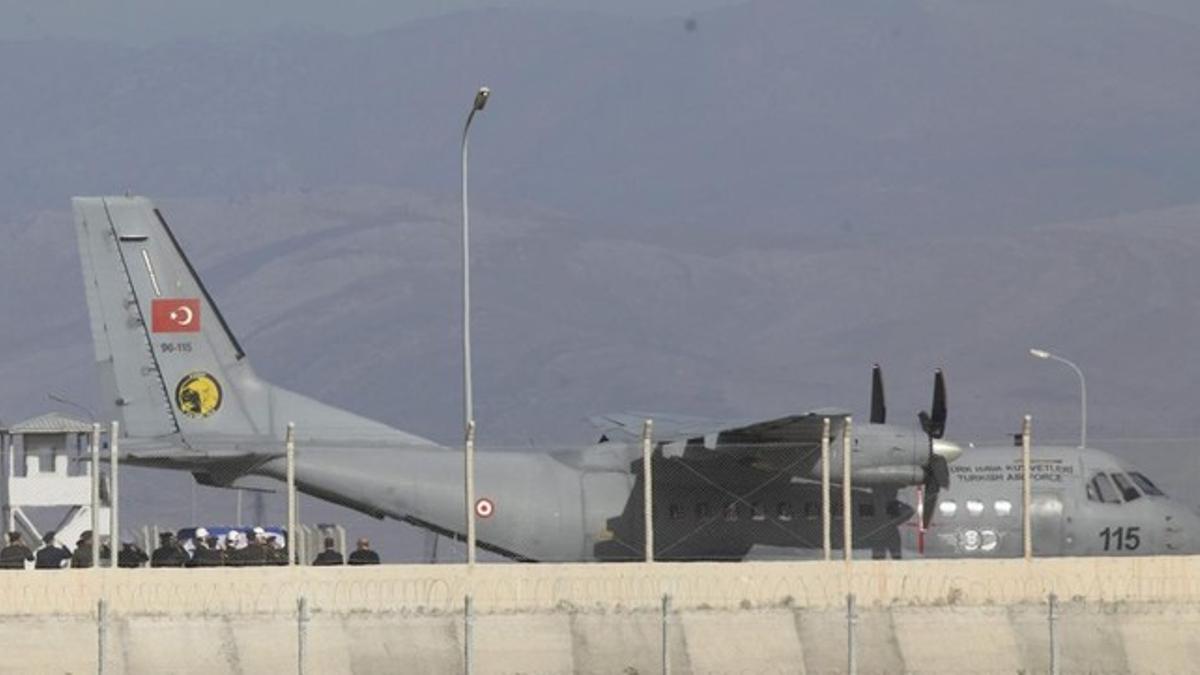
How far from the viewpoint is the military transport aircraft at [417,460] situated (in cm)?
5284

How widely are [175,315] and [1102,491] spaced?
720 inches

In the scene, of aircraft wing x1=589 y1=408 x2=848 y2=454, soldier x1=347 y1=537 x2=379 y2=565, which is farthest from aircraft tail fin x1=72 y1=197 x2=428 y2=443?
soldier x1=347 y1=537 x2=379 y2=565

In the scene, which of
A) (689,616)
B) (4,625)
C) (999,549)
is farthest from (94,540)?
(999,549)

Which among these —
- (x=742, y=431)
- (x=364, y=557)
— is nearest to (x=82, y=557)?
(x=364, y=557)

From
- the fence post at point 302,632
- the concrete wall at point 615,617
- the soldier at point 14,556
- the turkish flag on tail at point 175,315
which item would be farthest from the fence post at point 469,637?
the turkish flag on tail at point 175,315

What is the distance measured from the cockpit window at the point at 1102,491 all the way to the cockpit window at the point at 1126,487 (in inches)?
6.4

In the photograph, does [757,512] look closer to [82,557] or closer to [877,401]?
[877,401]

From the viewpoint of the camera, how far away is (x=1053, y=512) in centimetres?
5394

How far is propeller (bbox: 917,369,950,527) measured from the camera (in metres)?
52.5

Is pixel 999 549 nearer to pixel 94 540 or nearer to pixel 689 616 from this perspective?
pixel 689 616

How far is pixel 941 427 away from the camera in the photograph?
53250 mm

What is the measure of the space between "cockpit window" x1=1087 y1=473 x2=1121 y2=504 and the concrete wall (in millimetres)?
11644

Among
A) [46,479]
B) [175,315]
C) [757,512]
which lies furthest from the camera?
[46,479]

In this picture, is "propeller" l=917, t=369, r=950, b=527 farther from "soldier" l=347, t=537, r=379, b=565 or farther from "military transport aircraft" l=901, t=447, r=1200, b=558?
"soldier" l=347, t=537, r=379, b=565
